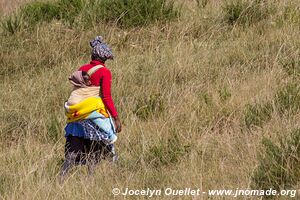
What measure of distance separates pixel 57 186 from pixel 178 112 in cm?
197

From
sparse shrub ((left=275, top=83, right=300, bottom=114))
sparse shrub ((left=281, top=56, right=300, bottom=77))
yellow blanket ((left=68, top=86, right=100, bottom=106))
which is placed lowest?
sparse shrub ((left=281, top=56, right=300, bottom=77))

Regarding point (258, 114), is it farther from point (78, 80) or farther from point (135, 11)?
point (135, 11)

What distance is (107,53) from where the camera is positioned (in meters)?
5.68

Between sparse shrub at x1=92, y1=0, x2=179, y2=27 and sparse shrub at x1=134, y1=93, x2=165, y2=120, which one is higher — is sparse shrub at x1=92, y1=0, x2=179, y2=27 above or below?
above

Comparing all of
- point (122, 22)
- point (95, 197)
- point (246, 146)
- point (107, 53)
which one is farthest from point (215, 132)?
point (122, 22)

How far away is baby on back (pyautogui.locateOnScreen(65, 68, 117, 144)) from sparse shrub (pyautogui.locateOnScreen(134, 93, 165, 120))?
115 cm

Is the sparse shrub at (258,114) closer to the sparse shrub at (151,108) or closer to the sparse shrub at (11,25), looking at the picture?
the sparse shrub at (151,108)

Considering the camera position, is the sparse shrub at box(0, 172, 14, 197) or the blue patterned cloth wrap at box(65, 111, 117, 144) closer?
the sparse shrub at box(0, 172, 14, 197)

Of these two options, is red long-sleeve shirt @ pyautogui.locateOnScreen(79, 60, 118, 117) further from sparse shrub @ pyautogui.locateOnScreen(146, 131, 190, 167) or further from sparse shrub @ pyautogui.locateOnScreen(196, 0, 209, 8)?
sparse shrub @ pyautogui.locateOnScreen(196, 0, 209, 8)

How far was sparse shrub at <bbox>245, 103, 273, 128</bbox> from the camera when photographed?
18.9 feet

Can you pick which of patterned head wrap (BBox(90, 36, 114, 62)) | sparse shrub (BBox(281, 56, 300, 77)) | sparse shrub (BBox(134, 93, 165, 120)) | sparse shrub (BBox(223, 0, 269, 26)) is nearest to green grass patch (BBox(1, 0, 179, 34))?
sparse shrub (BBox(223, 0, 269, 26))

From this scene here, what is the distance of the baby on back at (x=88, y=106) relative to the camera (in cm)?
551

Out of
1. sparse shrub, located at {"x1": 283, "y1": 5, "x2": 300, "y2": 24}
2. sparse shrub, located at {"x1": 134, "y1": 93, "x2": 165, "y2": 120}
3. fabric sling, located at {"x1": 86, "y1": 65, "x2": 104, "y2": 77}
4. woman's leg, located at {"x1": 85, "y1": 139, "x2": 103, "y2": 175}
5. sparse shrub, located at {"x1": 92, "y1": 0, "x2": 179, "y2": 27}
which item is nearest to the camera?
woman's leg, located at {"x1": 85, "y1": 139, "x2": 103, "y2": 175}

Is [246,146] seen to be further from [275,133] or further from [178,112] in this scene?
[178,112]
